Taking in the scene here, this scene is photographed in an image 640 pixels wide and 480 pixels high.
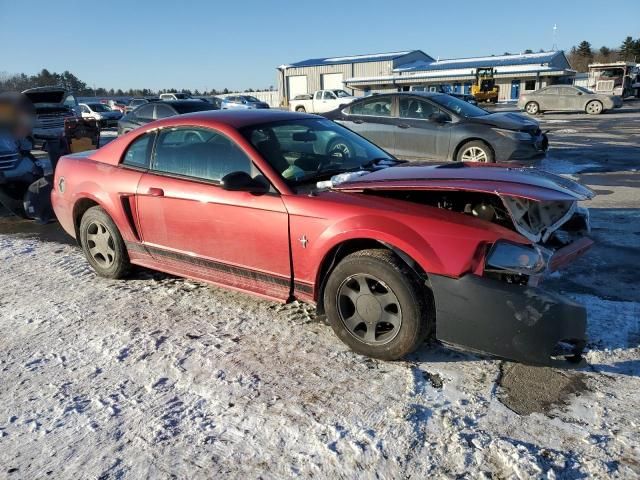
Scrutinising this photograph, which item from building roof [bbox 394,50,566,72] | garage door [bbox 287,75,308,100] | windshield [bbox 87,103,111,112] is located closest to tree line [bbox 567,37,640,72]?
building roof [bbox 394,50,566,72]

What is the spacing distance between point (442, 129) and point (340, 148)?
5.71m

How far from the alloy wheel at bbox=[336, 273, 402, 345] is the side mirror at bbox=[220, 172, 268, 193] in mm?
907

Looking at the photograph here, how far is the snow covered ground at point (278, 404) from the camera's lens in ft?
7.65

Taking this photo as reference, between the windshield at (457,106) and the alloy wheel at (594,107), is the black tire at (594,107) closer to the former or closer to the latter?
the alloy wheel at (594,107)

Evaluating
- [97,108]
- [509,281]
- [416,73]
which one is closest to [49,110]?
[97,108]

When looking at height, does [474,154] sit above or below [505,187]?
below

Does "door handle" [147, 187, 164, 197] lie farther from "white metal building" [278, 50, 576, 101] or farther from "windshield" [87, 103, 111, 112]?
"white metal building" [278, 50, 576, 101]

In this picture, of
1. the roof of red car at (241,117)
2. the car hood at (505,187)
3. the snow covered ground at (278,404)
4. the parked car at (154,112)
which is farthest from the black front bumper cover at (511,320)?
the parked car at (154,112)

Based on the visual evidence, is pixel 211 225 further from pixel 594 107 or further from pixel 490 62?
pixel 490 62

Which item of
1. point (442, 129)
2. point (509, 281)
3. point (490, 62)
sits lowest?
point (509, 281)

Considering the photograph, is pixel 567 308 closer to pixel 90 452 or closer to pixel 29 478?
pixel 90 452

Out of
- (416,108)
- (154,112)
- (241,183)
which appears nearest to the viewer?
(241,183)

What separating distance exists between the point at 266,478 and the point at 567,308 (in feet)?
5.69

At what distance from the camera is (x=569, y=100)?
27.2 meters
